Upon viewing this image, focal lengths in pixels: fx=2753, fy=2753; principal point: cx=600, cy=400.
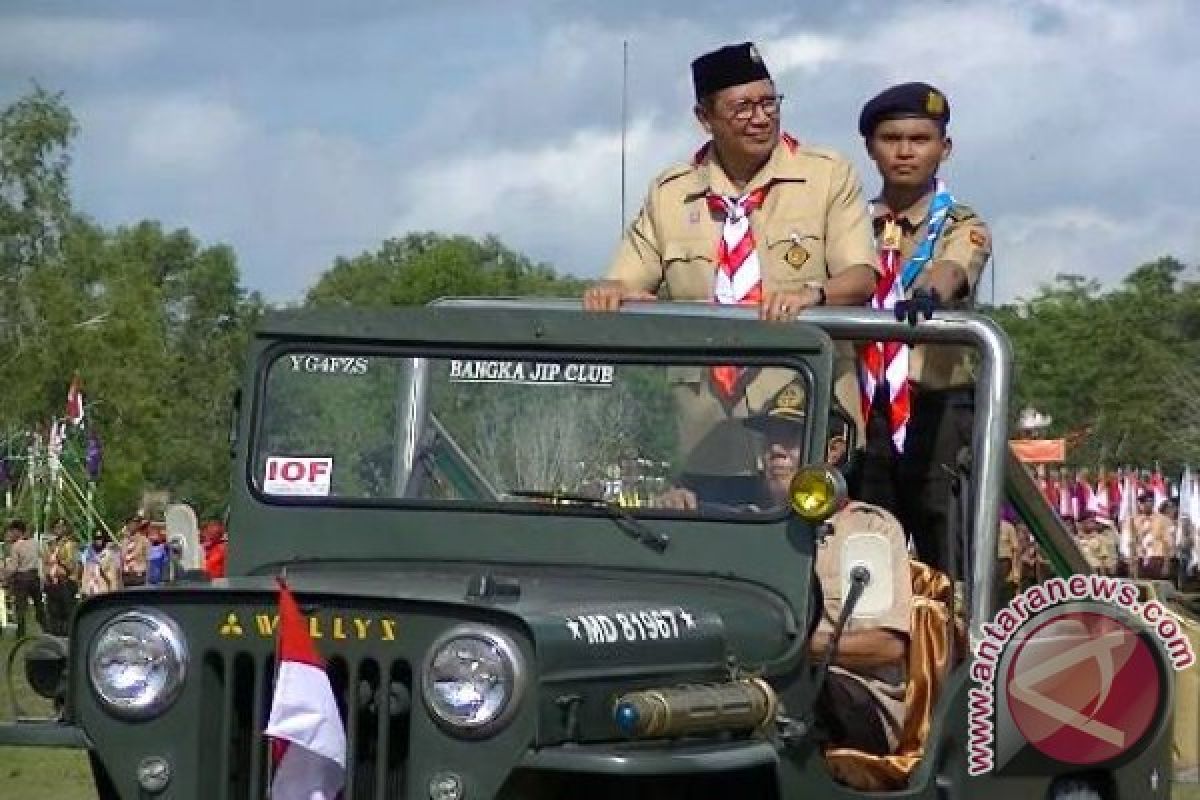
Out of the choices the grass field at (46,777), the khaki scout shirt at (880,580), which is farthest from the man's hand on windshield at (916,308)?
the grass field at (46,777)

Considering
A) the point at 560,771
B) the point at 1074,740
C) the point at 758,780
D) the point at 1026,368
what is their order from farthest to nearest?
the point at 1026,368, the point at 1074,740, the point at 758,780, the point at 560,771

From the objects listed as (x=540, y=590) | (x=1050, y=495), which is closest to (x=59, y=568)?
(x=1050, y=495)

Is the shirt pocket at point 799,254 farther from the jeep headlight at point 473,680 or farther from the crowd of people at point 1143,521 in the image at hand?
the crowd of people at point 1143,521

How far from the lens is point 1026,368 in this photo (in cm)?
6362

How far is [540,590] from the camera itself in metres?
6.48

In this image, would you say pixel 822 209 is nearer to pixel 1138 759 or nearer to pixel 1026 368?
pixel 1138 759

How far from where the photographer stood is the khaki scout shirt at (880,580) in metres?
7.11

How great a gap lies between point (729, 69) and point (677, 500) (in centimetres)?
176

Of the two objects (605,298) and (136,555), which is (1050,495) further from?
(136,555)

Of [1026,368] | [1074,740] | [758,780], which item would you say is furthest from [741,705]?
[1026,368]

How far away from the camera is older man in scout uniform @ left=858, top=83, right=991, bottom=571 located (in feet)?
26.7

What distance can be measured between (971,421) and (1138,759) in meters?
1.13

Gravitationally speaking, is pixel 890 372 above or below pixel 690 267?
below

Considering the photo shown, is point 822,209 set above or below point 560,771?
above
